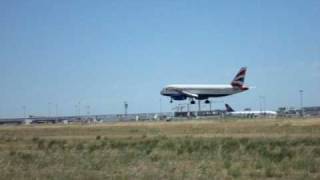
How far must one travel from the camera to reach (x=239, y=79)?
183375 millimetres

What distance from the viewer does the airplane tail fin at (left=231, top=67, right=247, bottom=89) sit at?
180150mm

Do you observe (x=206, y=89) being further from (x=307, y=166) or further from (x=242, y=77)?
(x=307, y=166)

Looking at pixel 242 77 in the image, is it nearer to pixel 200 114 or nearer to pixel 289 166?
pixel 200 114

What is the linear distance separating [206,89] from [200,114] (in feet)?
43.0

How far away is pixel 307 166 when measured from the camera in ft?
74.2

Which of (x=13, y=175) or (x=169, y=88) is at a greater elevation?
(x=169, y=88)

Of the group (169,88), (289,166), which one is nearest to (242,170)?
(289,166)

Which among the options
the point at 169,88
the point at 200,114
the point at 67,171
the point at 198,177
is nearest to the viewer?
the point at 198,177

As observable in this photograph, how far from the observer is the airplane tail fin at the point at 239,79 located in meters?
180

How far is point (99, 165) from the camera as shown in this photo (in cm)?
2372

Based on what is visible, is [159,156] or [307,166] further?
[159,156]

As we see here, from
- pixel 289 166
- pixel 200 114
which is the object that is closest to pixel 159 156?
pixel 289 166

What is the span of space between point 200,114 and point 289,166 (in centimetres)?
16272

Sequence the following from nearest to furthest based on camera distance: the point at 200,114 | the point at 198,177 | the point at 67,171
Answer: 1. the point at 198,177
2. the point at 67,171
3. the point at 200,114
